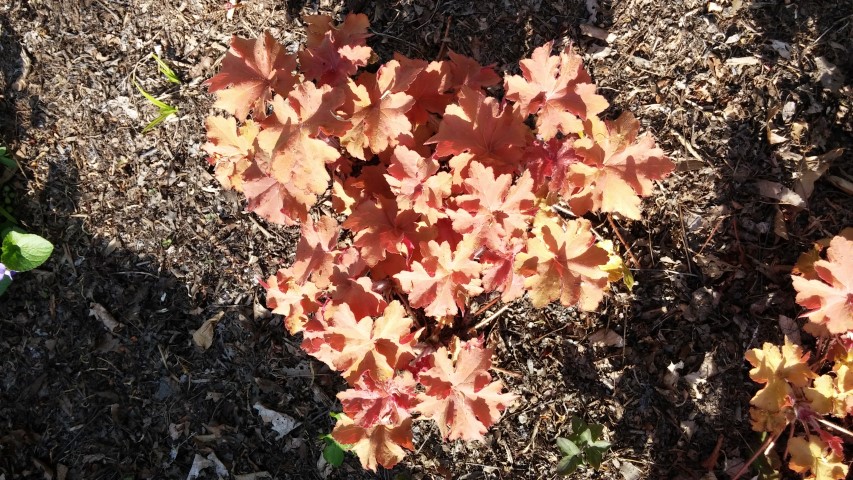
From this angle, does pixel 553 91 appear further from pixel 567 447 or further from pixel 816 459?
pixel 816 459

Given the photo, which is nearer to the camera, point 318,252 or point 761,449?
point 318,252

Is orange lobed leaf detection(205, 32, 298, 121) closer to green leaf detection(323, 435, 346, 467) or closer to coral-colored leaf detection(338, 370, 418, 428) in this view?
coral-colored leaf detection(338, 370, 418, 428)

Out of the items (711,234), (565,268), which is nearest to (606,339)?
(711,234)

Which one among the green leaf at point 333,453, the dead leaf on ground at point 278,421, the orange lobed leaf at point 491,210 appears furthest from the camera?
the dead leaf on ground at point 278,421

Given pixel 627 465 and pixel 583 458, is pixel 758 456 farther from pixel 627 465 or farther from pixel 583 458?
pixel 583 458

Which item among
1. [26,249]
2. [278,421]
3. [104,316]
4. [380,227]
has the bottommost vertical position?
[278,421]

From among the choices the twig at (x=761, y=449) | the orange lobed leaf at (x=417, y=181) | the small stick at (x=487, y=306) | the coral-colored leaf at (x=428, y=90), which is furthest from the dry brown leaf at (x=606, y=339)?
the coral-colored leaf at (x=428, y=90)

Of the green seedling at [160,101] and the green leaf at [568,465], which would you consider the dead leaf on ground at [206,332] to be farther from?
the green leaf at [568,465]
